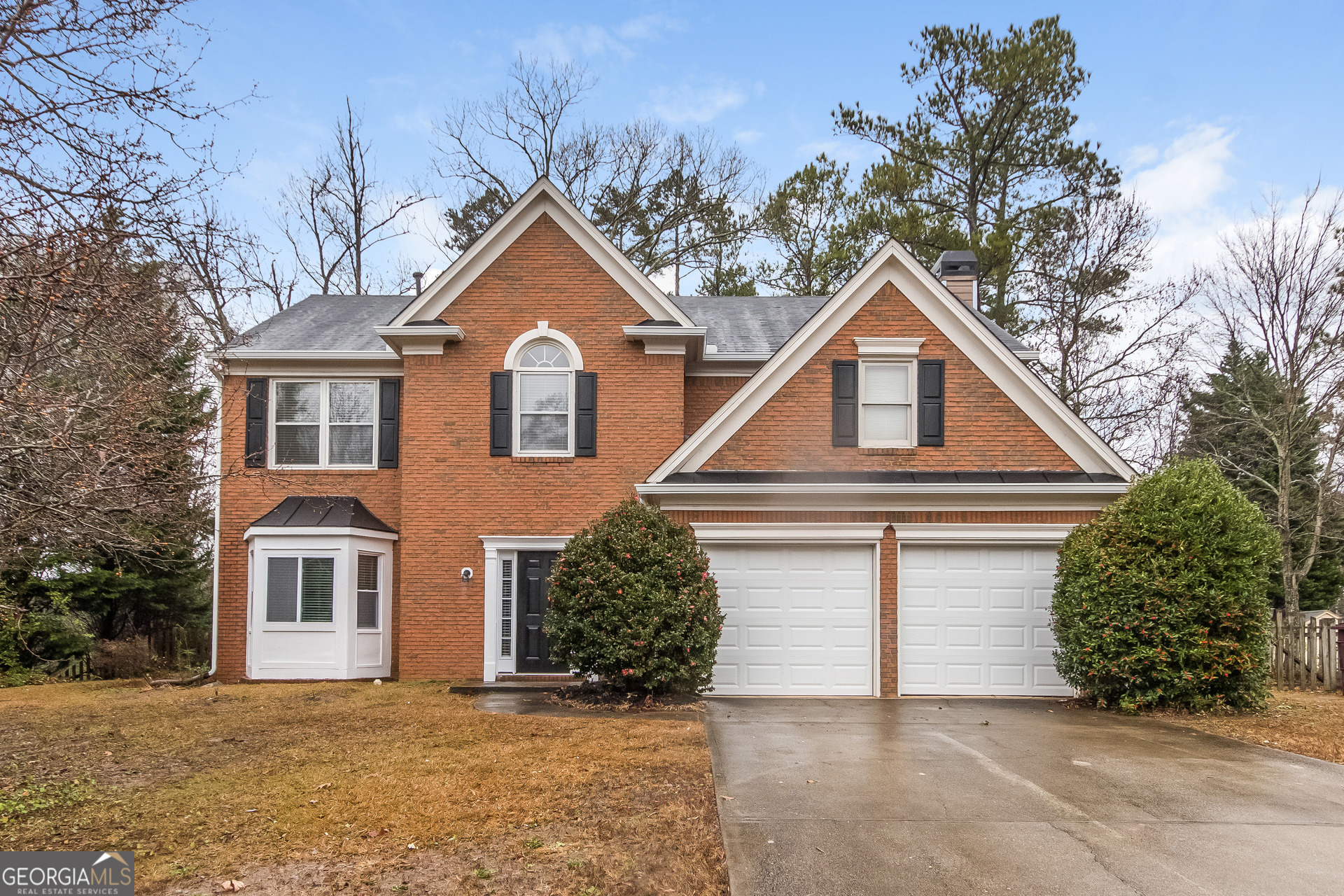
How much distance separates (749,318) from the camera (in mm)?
18188

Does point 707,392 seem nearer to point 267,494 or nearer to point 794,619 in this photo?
point 794,619

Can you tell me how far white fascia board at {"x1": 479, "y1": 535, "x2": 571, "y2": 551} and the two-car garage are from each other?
3264mm

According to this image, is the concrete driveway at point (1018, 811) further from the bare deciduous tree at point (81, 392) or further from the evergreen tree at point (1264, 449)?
the evergreen tree at point (1264, 449)

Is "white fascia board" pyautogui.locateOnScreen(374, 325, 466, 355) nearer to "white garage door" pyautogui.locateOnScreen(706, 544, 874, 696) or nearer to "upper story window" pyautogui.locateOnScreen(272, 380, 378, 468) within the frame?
"upper story window" pyautogui.locateOnScreen(272, 380, 378, 468)

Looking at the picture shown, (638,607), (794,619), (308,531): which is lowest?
(794,619)

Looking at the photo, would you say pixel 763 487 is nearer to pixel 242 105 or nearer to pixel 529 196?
pixel 529 196

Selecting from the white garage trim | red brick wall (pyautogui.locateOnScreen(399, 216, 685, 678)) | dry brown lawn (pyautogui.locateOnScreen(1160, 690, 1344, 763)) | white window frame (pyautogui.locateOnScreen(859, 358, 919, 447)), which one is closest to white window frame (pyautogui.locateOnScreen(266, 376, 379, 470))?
red brick wall (pyautogui.locateOnScreen(399, 216, 685, 678))

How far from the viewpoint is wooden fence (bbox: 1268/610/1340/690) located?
14586 millimetres

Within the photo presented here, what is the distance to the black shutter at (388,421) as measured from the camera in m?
15.6

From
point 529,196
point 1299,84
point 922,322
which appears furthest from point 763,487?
point 1299,84

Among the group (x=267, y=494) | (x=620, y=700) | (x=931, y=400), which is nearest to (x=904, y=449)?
(x=931, y=400)

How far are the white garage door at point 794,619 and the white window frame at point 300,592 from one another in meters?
6.46

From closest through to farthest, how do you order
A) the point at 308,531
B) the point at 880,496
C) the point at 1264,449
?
the point at 880,496 < the point at 308,531 < the point at 1264,449

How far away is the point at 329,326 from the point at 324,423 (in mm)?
2321
